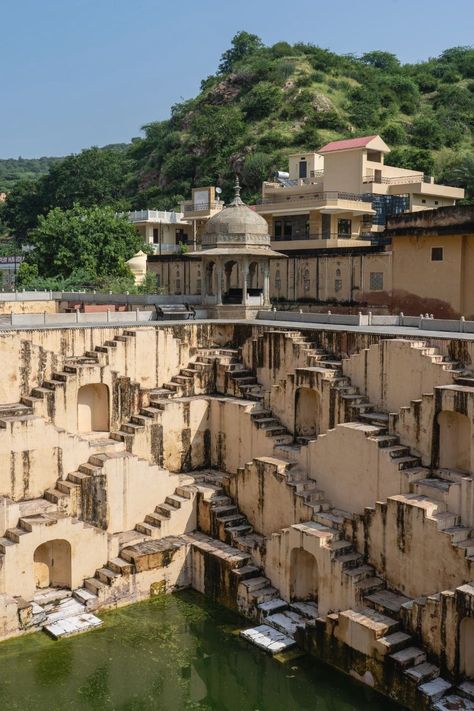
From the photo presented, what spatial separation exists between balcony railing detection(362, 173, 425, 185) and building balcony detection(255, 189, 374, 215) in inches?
73.2

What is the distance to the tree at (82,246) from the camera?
135ft

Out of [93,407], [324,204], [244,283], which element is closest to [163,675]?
[93,407]

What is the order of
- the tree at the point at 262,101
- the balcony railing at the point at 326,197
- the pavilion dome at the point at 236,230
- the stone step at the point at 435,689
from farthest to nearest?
the tree at the point at 262,101
the balcony railing at the point at 326,197
the pavilion dome at the point at 236,230
the stone step at the point at 435,689

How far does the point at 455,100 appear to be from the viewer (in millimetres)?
78500

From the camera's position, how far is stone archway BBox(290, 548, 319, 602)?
60.2ft

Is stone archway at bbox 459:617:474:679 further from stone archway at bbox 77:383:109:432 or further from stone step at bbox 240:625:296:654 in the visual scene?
stone archway at bbox 77:383:109:432

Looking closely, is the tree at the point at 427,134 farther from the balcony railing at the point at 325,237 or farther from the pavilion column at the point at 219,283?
the pavilion column at the point at 219,283

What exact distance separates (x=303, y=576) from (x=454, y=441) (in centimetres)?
461

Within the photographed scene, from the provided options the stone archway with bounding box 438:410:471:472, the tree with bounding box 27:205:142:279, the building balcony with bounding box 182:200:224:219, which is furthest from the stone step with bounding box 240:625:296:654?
the building balcony with bounding box 182:200:224:219

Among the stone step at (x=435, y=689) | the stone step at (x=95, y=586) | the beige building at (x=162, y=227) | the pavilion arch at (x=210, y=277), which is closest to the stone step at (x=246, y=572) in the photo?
the stone step at (x=95, y=586)

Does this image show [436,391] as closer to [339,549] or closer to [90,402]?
[339,549]

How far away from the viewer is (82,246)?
41281 millimetres

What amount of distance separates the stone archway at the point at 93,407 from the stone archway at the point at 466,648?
1175 cm

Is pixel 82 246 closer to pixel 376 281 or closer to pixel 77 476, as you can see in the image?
pixel 376 281
